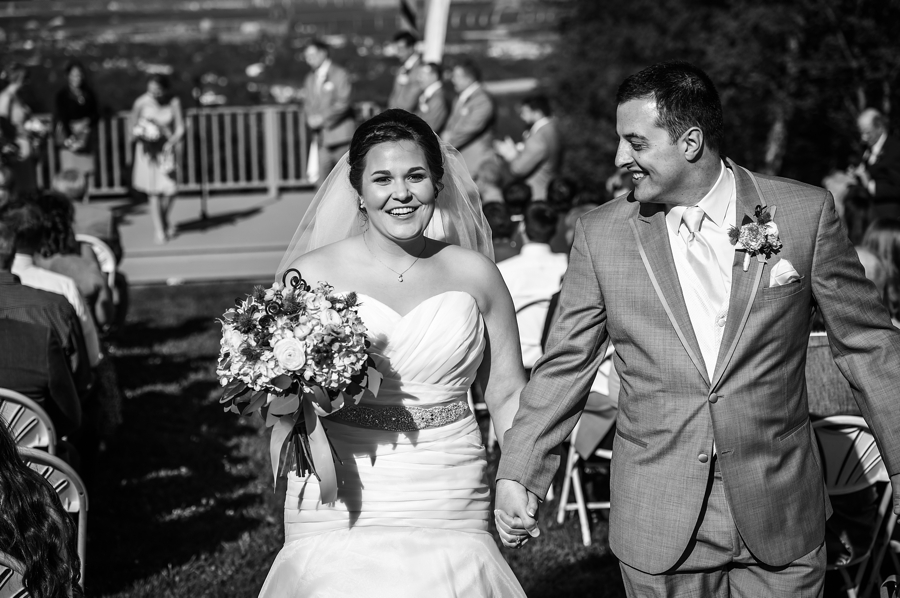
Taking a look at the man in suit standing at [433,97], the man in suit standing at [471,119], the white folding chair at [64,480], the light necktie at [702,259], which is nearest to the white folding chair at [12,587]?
the white folding chair at [64,480]

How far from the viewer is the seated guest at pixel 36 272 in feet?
20.3

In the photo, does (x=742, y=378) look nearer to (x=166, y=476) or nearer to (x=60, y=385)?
(x=60, y=385)

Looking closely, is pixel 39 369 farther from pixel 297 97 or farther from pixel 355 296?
pixel 297 97

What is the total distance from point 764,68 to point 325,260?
65.0ft

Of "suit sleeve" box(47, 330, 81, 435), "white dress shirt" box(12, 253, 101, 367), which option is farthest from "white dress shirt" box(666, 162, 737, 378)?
"white dress shirt" box(12, 253, 101, 367)

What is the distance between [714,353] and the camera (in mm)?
3164

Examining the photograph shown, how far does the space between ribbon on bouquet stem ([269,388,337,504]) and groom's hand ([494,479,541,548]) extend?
61 cm

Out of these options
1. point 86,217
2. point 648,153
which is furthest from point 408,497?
point 86,217

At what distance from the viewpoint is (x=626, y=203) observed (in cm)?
341

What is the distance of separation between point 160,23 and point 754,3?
1353cm

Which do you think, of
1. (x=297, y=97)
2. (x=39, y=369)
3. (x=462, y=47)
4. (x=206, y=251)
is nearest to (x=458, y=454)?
(x=39, y=369)

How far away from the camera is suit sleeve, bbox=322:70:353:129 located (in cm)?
1377

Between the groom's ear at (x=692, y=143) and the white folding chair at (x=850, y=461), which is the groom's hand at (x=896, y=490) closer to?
the groom's ear at (x=692, y=143)

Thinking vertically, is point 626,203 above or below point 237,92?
above
